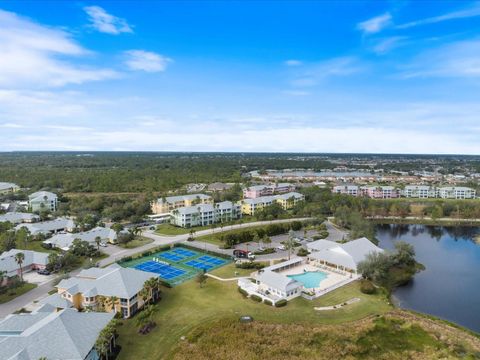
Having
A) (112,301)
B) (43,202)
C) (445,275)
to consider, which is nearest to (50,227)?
(43,202)

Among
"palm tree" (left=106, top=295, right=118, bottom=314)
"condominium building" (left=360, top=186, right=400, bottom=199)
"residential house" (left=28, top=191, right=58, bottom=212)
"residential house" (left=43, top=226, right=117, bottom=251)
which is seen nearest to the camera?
"palm tree" (left=106, top=295, right=118, bottom=314)

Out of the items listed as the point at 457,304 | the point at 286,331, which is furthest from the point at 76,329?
the point at 457,304

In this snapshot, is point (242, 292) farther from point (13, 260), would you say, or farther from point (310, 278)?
point (13, 260)

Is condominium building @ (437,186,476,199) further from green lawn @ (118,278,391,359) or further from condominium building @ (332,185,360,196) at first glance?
green lawn @ (118,278,391,359)

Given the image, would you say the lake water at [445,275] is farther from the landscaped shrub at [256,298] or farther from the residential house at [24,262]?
the residential house at [24,262]

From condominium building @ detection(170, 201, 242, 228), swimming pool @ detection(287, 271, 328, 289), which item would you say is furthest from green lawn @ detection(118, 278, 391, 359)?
condominium building @ detection(170, 201, 242, 228)

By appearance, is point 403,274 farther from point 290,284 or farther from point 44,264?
point 44,264
